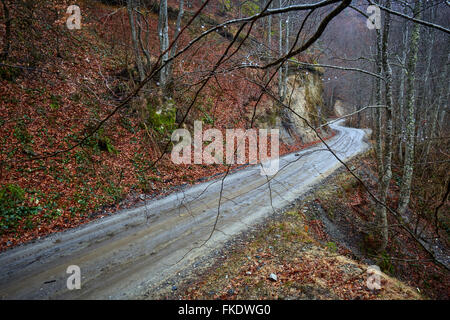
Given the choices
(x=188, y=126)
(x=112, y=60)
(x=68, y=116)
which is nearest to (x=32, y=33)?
(x=112, y=60)

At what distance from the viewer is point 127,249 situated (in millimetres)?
5613

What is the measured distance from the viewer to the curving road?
14.6ft

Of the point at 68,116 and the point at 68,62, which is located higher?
the point at 68,62

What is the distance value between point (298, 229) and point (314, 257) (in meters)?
1.48

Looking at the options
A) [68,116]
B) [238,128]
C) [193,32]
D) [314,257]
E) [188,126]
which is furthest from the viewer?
[193,32]

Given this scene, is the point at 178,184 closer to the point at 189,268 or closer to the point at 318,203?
the point at 189,268

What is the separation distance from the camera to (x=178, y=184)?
991cm

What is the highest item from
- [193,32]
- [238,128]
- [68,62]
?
[193,32]

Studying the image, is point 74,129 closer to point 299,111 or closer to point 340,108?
point 299,111

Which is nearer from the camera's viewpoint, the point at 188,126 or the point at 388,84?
the point at 388,84

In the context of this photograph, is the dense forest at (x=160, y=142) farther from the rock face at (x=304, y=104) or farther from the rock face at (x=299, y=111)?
the rock face at (x=304, y=104)

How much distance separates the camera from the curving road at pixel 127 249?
4441 mm

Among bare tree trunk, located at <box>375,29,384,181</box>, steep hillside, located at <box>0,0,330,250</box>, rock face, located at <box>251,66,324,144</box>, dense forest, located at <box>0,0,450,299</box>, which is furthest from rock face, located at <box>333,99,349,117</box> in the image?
bare tree trunk, located at <box>375,29,384,181</box>

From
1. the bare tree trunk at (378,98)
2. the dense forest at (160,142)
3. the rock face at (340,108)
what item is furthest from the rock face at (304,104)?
the rock face at (340,108)
